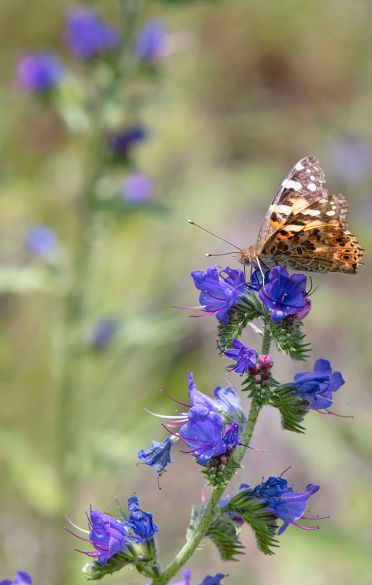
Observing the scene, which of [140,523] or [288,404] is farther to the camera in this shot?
[288,404]

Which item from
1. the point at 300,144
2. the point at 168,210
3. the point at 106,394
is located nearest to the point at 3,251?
the point at 106,394

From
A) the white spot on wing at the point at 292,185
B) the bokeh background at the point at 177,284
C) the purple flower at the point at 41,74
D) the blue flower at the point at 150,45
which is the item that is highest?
the blue flower at the point at 150,45

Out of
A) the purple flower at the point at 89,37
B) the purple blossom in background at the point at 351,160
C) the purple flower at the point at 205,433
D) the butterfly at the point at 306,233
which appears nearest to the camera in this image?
the purple flower at the point at 205,433

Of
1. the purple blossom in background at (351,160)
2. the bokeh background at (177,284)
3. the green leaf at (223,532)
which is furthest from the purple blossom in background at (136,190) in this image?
the purple blossom in background at (351,160)

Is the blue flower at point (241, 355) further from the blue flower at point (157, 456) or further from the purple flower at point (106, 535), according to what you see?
the purple flower at point (106, 535)

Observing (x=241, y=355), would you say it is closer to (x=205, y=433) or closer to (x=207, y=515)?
(x=205, y=433)

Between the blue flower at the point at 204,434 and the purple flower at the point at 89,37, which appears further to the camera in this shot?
the purple flower at the point at 89,37

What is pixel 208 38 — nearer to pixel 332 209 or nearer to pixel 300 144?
pixel 300 144

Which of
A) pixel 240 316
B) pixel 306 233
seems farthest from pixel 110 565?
pixel 306 233
